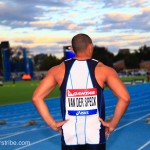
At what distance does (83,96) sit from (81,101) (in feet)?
0.17

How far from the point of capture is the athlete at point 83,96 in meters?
3.02

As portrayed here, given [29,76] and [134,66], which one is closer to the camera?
[29,76]

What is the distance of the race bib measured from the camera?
119 inches

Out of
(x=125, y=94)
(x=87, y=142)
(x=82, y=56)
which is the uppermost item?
(x=82, y=56)

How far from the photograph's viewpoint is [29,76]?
69.9m

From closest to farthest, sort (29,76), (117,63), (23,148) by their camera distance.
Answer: (23,148), (29,76), (117,63)

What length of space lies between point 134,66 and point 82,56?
133707 millimetres

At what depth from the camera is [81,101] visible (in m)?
3.06

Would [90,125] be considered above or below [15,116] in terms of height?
above

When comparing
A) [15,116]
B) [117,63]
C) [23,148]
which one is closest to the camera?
[23,148]

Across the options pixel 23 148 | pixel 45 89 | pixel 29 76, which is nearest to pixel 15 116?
pixel 23 148

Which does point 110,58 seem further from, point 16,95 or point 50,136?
point 50,136

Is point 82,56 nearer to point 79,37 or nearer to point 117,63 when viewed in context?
point 79,37

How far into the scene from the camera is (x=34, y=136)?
8.86 m
